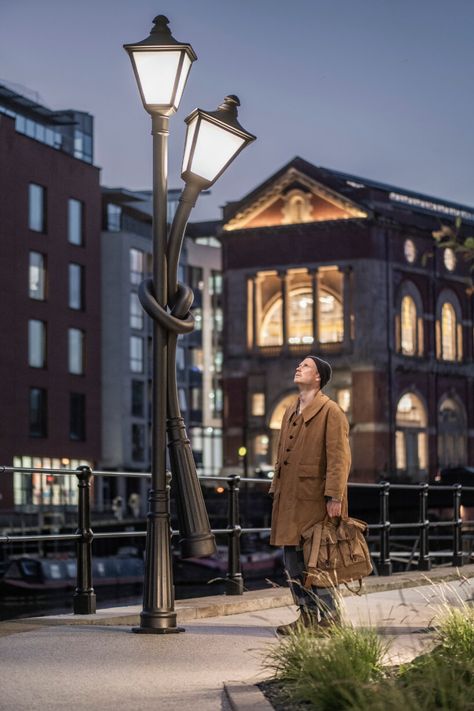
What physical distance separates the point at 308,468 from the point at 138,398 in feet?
285

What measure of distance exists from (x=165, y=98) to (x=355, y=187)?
84527mm

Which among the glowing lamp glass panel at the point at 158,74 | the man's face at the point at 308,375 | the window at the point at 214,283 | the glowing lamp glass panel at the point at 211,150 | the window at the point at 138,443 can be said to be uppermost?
the window at the point at 214,283

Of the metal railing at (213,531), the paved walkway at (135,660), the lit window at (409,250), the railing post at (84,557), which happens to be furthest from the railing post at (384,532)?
the lit window at (409,250)

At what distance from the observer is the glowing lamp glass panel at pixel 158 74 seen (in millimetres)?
12109

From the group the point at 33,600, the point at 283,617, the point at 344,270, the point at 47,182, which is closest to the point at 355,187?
the point at 344,270

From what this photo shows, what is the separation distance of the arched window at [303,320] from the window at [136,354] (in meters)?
7.51

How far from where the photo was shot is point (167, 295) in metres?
12.6

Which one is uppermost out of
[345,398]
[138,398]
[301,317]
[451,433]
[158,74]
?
[301,317]

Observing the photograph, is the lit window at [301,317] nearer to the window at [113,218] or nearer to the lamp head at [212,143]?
the window at [113,218]

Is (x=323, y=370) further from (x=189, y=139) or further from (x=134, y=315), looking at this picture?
(x=134, y=315)

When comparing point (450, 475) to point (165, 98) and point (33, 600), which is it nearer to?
point (33, 600)

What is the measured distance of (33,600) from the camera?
62.0 metres

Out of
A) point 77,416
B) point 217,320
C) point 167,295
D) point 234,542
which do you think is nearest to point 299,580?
point 167,295

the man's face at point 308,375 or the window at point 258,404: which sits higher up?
the window at point 258,404
